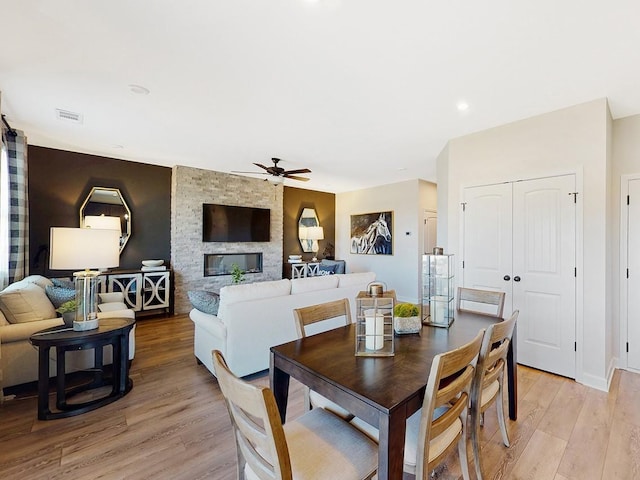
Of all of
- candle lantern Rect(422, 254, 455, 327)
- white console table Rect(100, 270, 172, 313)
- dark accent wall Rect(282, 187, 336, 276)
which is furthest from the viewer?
dark accent wall Rect(282, 187, 336, 276)

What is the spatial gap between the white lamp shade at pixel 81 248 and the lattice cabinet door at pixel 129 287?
2638 millimetres

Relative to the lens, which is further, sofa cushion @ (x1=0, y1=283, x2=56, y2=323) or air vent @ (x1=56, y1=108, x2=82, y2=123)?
air vent @ (x1=56, y1=108, x2=82, y2=123)

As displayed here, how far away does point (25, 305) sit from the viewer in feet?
8.49

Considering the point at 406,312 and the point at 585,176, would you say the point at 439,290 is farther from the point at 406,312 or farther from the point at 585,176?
the point at 585,176

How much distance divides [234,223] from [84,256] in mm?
3807

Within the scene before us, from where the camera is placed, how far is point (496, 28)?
6.09ft

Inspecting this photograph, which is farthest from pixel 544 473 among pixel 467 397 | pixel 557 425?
pixel 467 397

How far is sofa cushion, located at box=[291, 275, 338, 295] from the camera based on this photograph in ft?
10.2

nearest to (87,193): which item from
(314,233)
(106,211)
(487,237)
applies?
(106,211)

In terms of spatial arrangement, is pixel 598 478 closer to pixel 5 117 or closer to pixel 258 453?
pixel 258 453

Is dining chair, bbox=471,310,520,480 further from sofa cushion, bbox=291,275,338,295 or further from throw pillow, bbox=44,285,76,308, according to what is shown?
throw pillow, bbox=44,285,76,308

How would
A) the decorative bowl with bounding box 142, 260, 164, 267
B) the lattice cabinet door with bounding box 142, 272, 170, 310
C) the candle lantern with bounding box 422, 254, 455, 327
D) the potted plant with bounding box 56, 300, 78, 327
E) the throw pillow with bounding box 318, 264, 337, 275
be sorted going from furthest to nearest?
the throw pillow with bounding box 318, 264, 337, 275 < the decorative bowl with bounding box 142, 260, 164, 267 < the lattice cabinet door with bounding box 142, 272, 170, 310 < the potted plant with bounding box 56, 300, 78, 327 < the candle lantern with bounding box 422, 254, 455, 327

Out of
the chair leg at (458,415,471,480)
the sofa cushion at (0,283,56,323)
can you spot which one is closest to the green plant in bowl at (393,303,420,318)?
the chair leg at (458,415,471,480)

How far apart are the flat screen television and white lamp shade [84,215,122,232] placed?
4.67 ft
